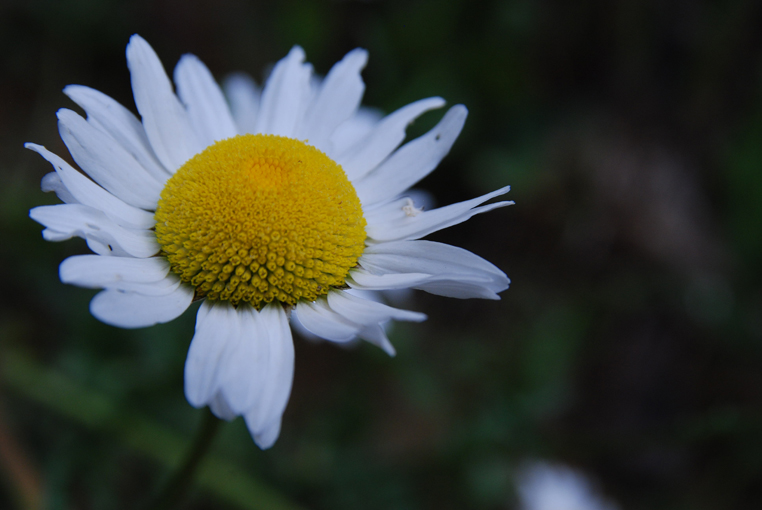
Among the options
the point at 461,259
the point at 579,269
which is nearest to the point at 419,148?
the point at 461,259

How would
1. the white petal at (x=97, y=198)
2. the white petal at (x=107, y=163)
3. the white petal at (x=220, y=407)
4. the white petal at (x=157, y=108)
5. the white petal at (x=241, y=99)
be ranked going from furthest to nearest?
the white petal at (x=241, y=99), the white petal at (x=157, y=108), the white petal at (x=107, y=163), the white petal at (x=97, y=198), the white petal at (x=220, y=407)

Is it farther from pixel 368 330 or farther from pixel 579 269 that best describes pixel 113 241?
pixel 579 269

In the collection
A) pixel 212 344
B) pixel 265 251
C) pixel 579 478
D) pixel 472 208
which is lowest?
pixel 212 344

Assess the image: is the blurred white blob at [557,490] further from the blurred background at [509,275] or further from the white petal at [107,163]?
the white petal at [107,163]

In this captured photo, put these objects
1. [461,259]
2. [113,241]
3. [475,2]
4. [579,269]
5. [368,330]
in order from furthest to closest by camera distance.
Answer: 1. [579,269]
2. [475,2]
3. [461,259]
4. [113,241]
5. [368,330]

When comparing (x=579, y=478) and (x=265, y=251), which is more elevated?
(x=579, y=478)

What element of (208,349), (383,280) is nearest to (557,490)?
(383,280)

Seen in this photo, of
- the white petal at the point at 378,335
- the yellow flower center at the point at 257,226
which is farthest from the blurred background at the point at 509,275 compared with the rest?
the white petal at the point at 378,335
